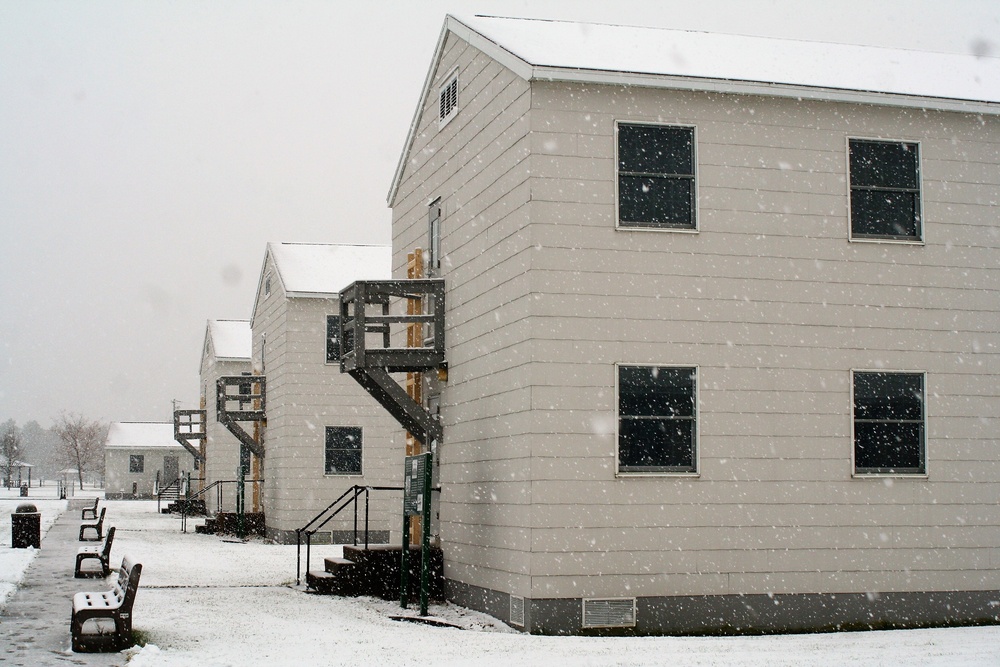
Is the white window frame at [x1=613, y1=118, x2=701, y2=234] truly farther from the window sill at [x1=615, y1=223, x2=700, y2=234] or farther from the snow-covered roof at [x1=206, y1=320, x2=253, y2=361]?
the snow-covered roof at [x1=206, y1=320, x2=253, y2=361]

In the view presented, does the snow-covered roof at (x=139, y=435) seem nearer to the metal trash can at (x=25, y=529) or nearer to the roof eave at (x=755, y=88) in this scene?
the metal trash can at (x=25, y=529)

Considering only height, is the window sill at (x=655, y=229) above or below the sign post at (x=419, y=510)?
above

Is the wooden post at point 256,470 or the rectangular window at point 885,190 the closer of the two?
the rectangular window at point 885,190

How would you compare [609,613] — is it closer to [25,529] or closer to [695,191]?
[695,191]

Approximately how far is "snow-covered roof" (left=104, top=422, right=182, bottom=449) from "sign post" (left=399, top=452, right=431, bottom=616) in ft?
205

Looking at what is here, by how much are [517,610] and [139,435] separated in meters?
68.0

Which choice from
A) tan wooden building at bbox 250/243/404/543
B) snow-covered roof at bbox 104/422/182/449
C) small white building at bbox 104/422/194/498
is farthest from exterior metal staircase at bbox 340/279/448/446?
snow-covered roof at bbox 104/422/182/449

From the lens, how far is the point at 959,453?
587 inches

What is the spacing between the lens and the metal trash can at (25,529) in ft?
82.2

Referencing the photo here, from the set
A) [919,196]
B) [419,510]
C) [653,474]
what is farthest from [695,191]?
[419,510]

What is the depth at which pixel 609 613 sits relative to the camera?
1351cm

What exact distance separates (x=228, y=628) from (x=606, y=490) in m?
4.59

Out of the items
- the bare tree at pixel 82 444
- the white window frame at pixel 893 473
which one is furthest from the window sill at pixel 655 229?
the bare tree at pixel 82 444

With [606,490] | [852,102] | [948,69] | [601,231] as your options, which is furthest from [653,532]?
[948,69]
